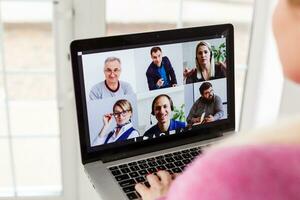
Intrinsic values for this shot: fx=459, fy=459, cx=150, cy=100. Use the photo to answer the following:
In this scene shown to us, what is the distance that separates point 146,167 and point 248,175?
60 cm

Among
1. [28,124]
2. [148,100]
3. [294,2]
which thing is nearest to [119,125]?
[148,100]

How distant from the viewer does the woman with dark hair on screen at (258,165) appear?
48cm

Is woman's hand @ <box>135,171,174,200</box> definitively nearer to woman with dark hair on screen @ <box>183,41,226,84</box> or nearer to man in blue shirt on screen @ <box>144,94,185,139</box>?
Answer: man in blue shirt on screen @ <box>144,94,185,139</box>

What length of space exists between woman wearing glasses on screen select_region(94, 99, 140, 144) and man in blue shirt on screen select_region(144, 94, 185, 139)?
0.17ft

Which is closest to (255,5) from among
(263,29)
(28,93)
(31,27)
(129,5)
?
(263,29)

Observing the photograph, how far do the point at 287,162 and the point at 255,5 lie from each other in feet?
3.47

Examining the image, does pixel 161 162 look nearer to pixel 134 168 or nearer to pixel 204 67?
pixel 134 168

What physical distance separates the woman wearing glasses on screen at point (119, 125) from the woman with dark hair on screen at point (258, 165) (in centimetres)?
50

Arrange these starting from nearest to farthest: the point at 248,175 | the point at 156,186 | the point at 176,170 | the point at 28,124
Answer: the point at 248,175 → the point at 156,186 → the point at 176,170 → the point at 28,124

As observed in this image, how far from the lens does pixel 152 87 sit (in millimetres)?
1075

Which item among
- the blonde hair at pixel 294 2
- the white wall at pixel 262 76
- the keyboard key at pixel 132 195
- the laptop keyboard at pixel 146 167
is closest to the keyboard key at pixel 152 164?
the laptop keyboard at pixel 146 167

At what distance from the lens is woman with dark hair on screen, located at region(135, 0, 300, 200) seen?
1.57 feet

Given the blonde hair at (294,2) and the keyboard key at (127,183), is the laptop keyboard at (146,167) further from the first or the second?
the blonde hair at (294,2)

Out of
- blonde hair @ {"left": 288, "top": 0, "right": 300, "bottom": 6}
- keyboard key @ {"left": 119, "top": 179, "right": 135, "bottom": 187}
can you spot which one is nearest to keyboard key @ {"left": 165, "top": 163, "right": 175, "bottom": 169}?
keyboard key @ {"left": 119, "top": 179, "right": 135, "bottom": 187}
